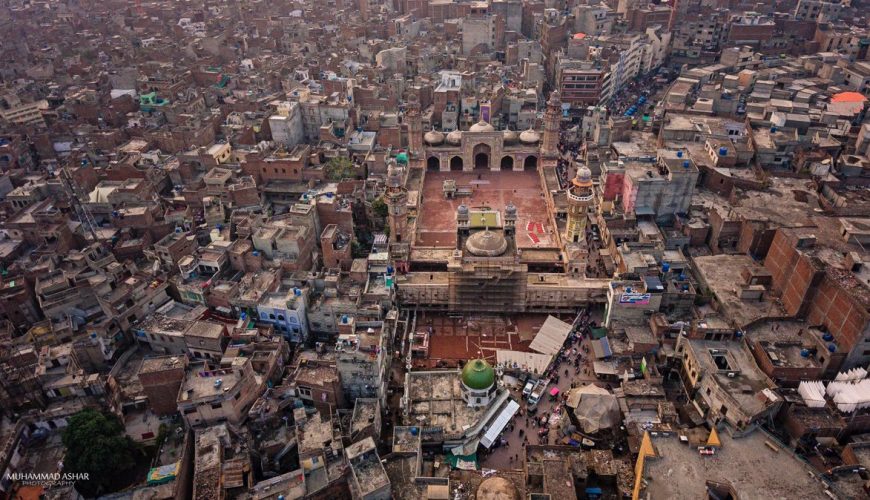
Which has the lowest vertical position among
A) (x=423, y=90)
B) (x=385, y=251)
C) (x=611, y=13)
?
(x=385, y=251)

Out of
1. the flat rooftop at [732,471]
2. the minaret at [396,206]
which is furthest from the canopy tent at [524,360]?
the minaret at [396,206]

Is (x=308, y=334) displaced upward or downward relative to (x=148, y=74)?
downward

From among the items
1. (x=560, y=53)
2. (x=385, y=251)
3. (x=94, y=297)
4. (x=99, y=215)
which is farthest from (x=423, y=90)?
(x=94, y=297)

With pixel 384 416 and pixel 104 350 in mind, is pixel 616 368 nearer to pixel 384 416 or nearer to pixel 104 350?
pixel 384 416

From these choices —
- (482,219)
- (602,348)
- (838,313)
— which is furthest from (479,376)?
(838,313)

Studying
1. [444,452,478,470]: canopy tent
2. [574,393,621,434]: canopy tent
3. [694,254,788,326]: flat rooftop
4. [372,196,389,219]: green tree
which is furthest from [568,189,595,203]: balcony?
[444,452,478,470]: canopy tent

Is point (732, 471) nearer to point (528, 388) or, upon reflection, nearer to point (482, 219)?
point (528, 388)
